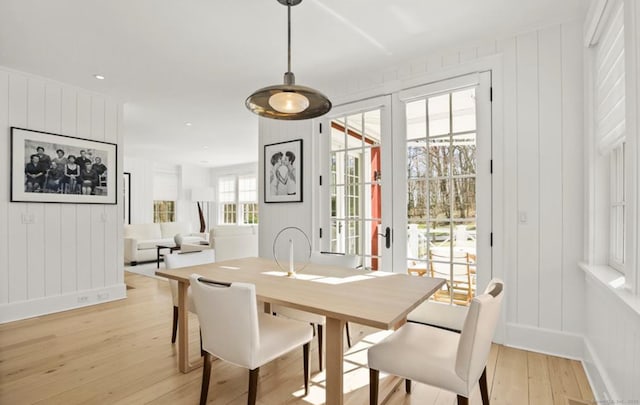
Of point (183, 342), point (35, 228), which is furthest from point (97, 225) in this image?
point (183, 342)

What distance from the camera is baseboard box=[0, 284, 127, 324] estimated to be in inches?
125

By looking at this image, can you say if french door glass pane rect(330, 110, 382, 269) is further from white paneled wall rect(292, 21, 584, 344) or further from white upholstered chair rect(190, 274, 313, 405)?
white upholstered chair rect(190, 274, 313, 405)

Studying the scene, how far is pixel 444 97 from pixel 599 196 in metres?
1.38

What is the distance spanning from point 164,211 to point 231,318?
8.34m

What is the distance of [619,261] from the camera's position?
77.1 inches

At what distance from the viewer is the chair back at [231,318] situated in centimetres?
151

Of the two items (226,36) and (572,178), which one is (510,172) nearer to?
(572,178)

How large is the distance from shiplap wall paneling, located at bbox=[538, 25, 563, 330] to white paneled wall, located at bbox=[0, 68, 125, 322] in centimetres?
446

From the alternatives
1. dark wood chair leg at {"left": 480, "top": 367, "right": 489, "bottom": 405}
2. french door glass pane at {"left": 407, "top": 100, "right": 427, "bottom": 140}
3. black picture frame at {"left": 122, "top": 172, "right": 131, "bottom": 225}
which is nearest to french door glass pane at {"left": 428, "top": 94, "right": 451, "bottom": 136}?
french door glass pane at {"left": 407, "top": 100, "right": 427, "bottom": 140}

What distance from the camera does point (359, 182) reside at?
11.2 ft

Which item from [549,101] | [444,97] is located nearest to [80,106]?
[444,97]

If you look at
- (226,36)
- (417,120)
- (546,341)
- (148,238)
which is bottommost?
(546,341)

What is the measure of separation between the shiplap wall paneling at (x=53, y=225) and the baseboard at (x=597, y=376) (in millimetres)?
4671

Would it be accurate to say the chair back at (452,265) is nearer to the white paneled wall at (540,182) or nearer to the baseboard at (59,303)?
the white paneled wall at (540,182)
